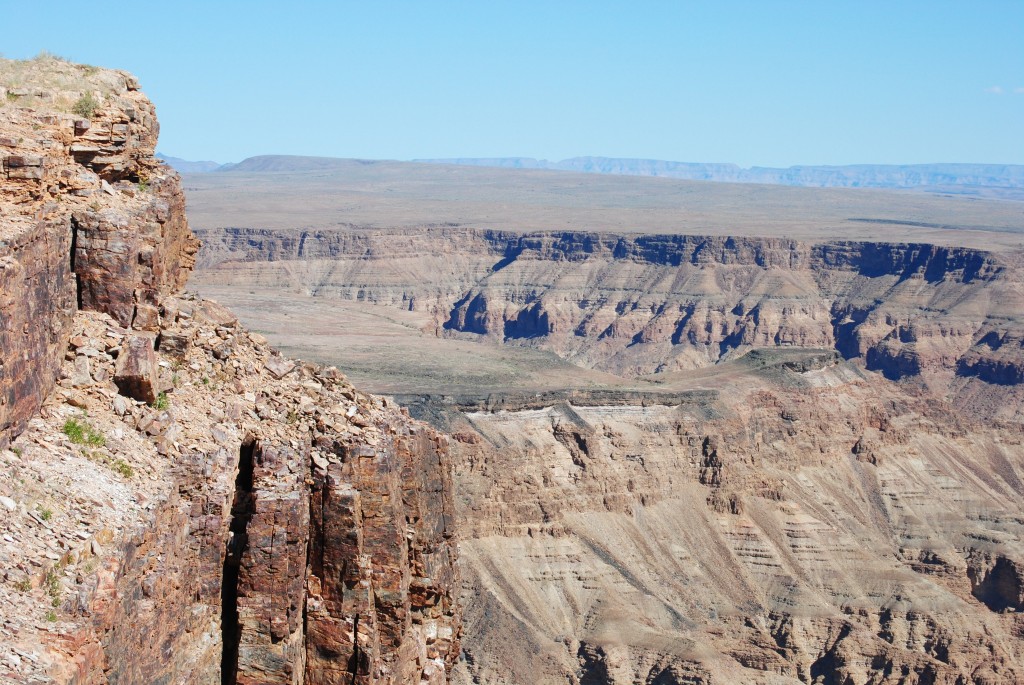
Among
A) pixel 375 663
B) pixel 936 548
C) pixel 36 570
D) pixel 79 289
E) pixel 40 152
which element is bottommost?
pixel 936 548

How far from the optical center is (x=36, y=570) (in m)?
14.2

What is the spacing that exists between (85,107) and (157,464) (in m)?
4.70

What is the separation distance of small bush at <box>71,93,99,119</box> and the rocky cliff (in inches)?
1.0

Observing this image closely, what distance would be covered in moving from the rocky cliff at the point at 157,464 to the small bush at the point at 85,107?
0.09 ft

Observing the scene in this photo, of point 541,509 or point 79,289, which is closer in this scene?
point 79,289

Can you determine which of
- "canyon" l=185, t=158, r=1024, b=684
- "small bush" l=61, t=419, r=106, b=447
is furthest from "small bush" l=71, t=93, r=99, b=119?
"canyon" l=185, t=158, r=1024, b=684

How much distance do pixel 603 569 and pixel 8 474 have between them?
7113cm

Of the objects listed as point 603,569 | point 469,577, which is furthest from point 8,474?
point 603,569

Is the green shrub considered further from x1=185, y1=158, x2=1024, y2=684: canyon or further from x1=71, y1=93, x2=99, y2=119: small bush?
x1=185, y1=158, x2=1024, y2=684: canyon

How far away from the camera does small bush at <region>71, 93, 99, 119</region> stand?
18938 mm

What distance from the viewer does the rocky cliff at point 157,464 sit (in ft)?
49.5

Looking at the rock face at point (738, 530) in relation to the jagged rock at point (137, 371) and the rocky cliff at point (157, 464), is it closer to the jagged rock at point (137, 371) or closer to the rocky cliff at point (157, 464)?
the rocky cliff at point (157, 464)

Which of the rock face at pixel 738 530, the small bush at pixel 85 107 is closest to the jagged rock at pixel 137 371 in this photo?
the small bush at pixel 85 107

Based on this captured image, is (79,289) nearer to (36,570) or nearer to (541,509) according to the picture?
(36,570)
